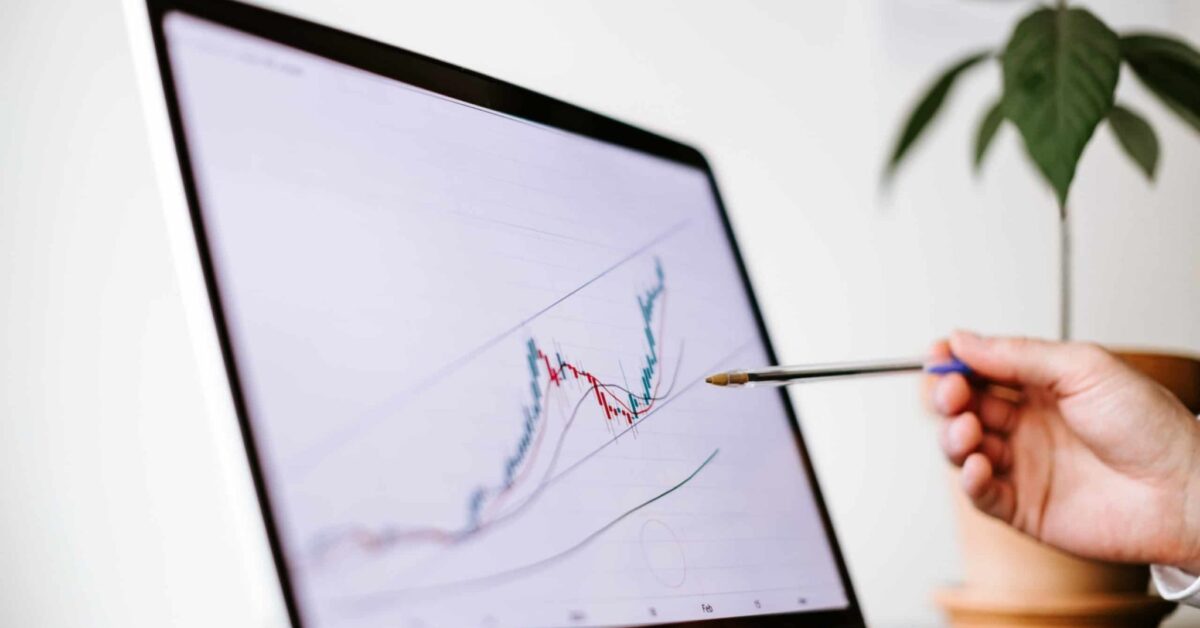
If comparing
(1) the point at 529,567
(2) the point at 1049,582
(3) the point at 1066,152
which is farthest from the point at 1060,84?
(1) the point at 529,567

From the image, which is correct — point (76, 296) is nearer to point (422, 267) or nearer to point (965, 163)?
point (422, 267)

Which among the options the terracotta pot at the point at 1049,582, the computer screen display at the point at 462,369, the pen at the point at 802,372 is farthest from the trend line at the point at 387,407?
the terracotta pot at the point at 1049,582

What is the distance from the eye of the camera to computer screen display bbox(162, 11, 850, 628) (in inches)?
13.4

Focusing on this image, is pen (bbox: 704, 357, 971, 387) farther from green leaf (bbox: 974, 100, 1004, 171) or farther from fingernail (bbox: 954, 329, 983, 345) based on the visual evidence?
green leaf (bbox: 974, 100, 1004, 171)

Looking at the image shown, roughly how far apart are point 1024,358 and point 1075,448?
11 centimetres

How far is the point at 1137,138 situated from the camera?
75 centimetres

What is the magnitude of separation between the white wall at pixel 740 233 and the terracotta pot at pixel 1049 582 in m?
0.24

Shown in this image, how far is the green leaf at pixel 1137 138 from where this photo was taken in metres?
0.74

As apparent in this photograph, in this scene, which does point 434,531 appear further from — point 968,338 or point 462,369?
point 968,338

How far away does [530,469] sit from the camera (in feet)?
1.32

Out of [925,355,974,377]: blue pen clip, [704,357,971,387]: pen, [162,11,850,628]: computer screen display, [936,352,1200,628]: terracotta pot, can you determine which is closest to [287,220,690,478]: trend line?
[162,11,850,628]: computer screen display

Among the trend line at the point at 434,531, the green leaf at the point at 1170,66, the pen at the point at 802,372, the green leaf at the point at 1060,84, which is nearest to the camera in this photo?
the trend line at the point at 434,531

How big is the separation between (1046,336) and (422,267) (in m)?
0.95

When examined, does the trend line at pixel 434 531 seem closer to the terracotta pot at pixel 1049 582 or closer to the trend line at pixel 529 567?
the trend line at pixel 529 567
